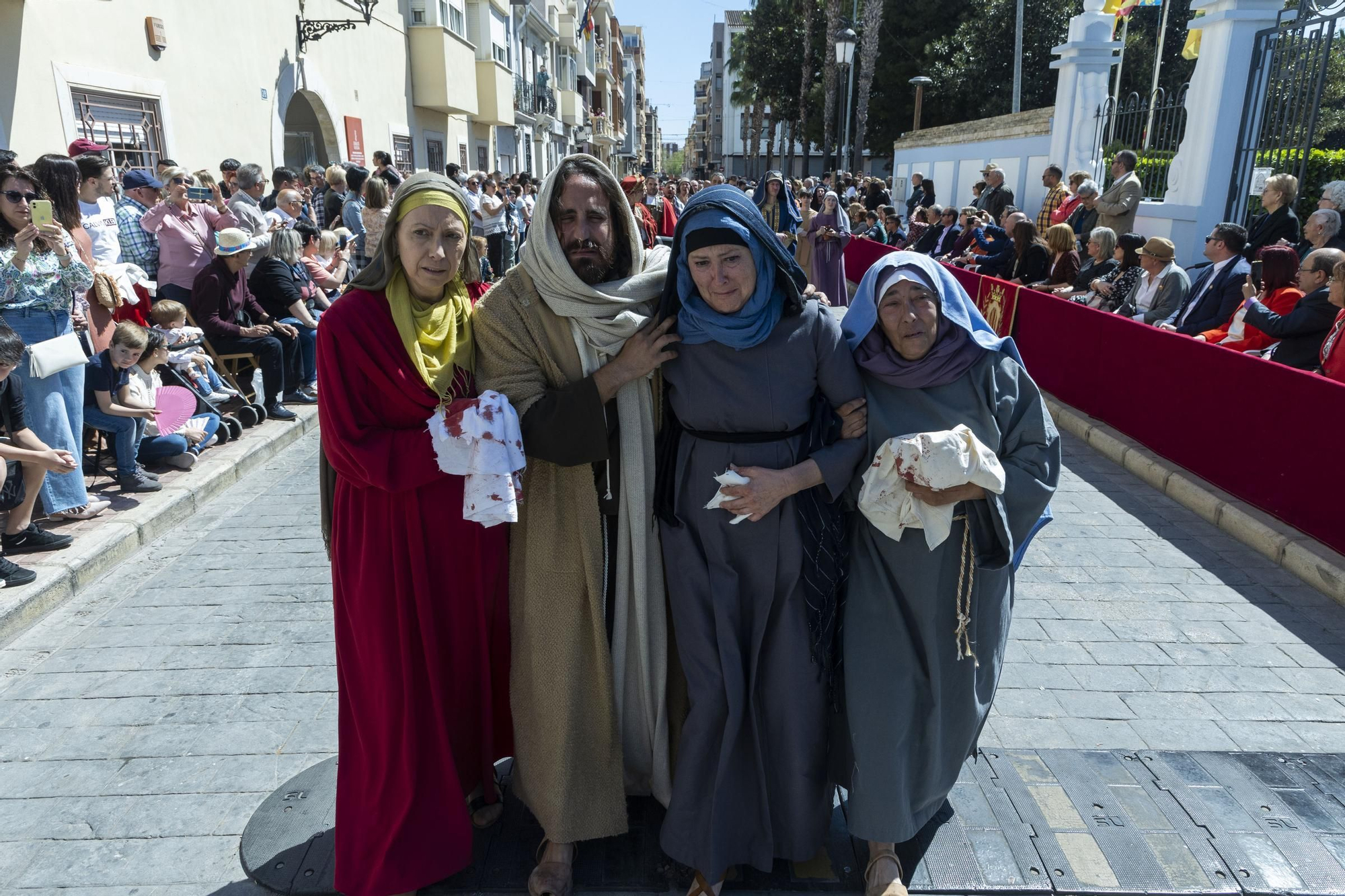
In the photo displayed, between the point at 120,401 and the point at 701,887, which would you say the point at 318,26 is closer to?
the point at 120,401

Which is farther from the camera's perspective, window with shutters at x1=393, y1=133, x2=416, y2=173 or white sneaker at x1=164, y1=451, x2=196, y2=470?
window with shutters at x1=393, y1=133, x2=416, y2=173

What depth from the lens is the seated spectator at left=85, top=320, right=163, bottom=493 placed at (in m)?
5.12

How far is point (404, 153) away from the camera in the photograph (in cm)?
1866

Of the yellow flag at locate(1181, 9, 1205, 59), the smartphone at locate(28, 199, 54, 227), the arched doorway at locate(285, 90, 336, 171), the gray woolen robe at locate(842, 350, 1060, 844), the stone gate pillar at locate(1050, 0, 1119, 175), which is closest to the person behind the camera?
the gray woolen robe at locate(842, 350, 1060, 844)

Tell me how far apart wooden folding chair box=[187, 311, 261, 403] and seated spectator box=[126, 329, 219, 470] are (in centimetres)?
89

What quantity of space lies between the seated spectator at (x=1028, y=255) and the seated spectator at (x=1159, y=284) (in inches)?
71.4

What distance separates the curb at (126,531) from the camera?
394 centimetres

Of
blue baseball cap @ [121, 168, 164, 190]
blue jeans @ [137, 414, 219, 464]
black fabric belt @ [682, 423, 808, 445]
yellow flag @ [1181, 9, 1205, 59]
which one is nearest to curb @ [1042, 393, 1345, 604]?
black fabric belt @ [682, 423, 808, 445]

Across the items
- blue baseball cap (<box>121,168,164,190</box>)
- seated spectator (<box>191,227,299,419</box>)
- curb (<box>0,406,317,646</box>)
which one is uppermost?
blue baseball cap (<box>121,168,164,190</box>)

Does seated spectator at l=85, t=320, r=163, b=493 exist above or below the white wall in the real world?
below

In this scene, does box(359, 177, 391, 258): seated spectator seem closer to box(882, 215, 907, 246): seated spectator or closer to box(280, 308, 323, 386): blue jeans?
box(280, 308, 323, 386): blue jeans

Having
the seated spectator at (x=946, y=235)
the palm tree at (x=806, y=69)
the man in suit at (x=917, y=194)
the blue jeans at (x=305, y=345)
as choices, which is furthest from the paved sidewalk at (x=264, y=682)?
the palm tree at (x=806, y=69)

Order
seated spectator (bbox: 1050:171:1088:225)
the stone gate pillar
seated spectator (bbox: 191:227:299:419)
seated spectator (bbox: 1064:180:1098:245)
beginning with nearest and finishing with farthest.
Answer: seated spectator (bbox: 191:227:299:419), seated spectator (bbox: 1064:180:1098:245), seated spectator (bbox: 1050:171:1088:225), the stone gate pillar

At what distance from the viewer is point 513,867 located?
2.49 metres
